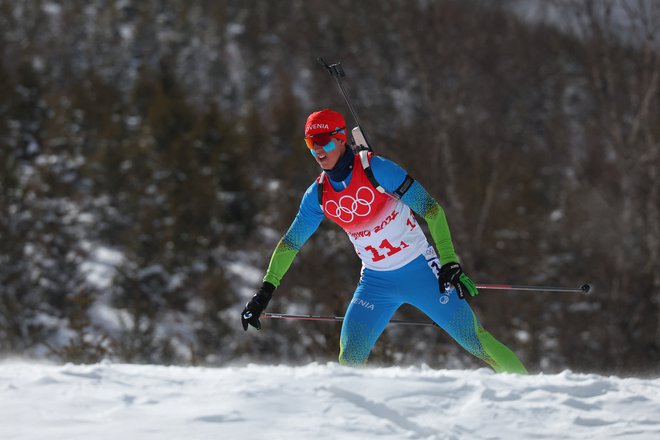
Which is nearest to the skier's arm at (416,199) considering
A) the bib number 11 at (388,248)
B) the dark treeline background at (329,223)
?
the bib number 11 at (388,248)

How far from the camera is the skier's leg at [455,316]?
4.32 meters

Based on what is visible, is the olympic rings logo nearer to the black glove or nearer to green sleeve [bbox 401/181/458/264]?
green sleeve [bbox 401/181/458/264]

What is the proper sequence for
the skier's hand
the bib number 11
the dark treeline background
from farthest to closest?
the dark treeline background < the bib number 11 < the skier's hand

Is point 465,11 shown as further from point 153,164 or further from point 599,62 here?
point 153,164

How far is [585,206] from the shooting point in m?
28.1

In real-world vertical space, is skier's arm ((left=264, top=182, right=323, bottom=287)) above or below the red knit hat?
below

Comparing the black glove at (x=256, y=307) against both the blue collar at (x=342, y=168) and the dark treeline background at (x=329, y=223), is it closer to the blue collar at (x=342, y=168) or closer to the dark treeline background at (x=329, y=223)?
the blue collar at (x=342, y=168)

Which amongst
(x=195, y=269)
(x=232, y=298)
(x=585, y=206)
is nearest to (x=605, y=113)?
(x=585, y=206)

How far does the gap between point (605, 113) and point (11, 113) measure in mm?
33318

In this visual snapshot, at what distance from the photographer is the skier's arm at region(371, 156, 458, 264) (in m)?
4.32

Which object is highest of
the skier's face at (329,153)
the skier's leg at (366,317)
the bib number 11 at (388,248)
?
the skier's face at (329,153)

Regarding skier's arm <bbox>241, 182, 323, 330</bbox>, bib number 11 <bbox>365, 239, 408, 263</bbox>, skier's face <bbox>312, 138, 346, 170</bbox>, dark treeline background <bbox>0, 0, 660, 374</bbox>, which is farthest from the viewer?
dark treeline background <bbox>0, 0, 660, 374</bbox>

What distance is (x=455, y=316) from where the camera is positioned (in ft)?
14.3

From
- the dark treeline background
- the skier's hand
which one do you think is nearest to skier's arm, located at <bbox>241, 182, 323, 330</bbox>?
the skier's hand
